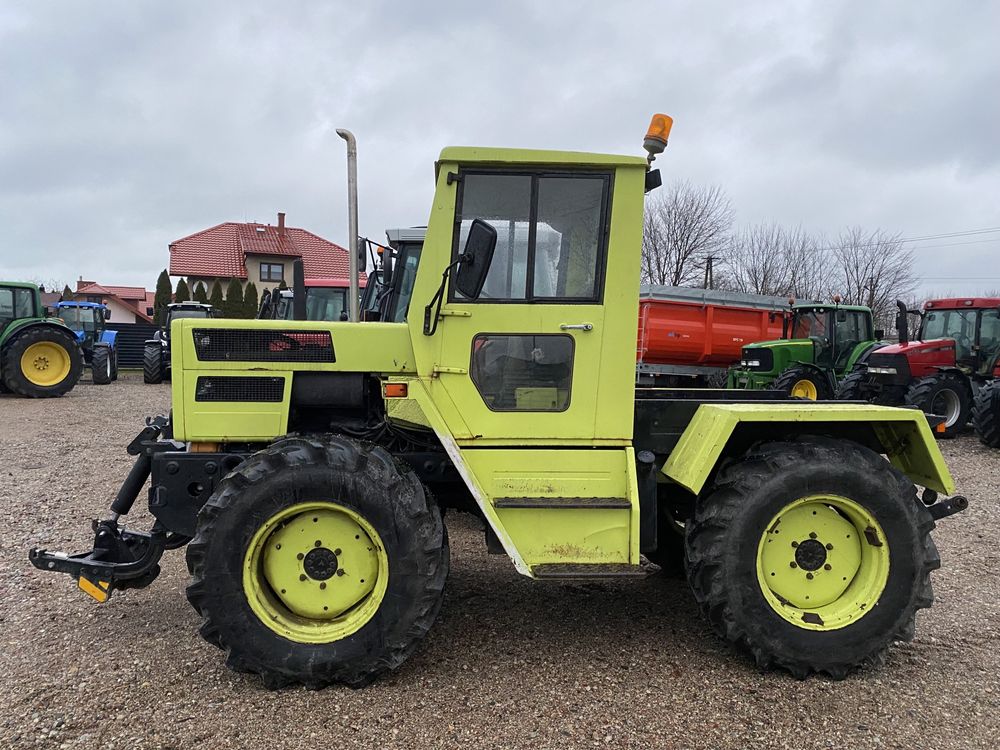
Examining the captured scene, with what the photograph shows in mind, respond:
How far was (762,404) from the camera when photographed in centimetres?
383

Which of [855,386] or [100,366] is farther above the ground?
[855,386]

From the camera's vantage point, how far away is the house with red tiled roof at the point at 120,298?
1859 inches

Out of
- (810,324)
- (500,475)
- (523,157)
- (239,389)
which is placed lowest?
(500,475)

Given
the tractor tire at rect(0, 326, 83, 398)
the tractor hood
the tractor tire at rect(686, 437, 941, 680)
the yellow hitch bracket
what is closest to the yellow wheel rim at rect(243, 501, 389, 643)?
the yellow hitch bracket

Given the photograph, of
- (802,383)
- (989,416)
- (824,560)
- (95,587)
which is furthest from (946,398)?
(95,587)

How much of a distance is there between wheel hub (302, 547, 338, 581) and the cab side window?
1331 millimetres

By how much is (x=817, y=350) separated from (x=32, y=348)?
15598 millimetres

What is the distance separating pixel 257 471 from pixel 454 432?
912 millimetres

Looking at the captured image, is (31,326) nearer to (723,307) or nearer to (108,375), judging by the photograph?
(108,375)

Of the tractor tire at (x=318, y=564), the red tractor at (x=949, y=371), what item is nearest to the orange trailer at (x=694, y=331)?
the red tractor at (x=949, y=371)

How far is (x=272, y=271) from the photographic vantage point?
3953 cm

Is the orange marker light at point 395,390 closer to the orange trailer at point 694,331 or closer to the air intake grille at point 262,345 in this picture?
the air intake grille at point 262,345

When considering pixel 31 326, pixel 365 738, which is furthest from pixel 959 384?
pixel 31 326

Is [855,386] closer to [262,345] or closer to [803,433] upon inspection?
[803,433]
